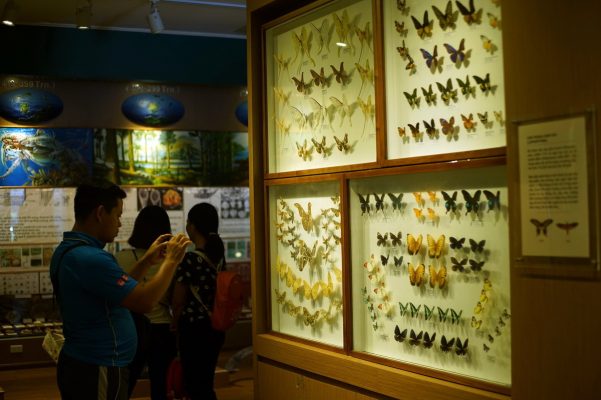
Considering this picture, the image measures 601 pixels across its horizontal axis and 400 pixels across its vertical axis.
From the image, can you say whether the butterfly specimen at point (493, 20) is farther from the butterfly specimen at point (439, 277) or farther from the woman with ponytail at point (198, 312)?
the woman with ponytail at point (198, 312)

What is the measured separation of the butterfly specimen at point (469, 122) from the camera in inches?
113

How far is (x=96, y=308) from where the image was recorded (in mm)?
3260

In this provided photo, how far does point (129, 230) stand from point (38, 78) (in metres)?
1.89

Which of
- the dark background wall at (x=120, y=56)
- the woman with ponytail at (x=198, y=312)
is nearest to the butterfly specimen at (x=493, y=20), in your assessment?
the woman with ponytail at (x=198, y=312)

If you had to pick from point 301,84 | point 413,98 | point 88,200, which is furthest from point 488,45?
point 88,200

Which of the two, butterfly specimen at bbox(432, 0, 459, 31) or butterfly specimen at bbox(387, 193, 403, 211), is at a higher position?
butterfly specimen at bbox(432, 0, 459, 31)

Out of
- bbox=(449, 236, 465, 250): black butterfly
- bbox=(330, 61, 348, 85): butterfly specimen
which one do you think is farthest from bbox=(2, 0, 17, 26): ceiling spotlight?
bbox=(449, 236, 465, 250): black butterfly

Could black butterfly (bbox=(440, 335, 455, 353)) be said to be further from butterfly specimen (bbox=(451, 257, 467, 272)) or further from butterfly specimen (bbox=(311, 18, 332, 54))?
butterfly specimen (bbox=(311, 18, 332, 54))

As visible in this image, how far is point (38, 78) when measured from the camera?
26.5 feet

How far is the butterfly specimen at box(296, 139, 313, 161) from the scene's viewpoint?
389cm

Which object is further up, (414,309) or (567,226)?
(567,226)

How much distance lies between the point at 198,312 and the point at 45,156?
4.26 metres

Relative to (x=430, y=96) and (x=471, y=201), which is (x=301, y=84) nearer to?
(x=430, y=96)

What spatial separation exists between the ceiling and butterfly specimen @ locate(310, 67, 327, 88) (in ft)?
12.8
